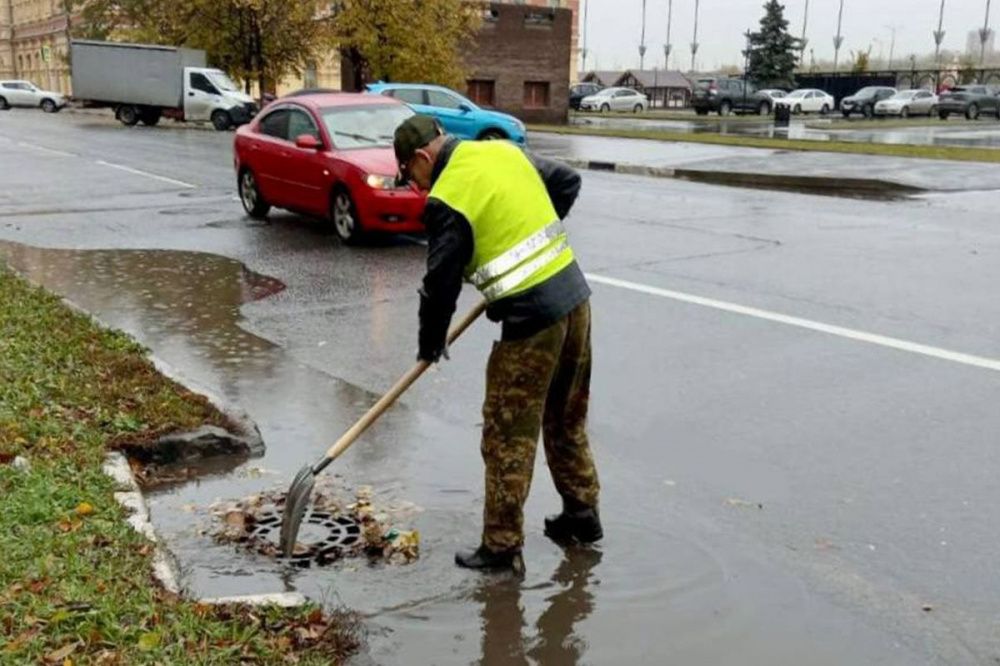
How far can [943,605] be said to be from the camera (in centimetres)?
385

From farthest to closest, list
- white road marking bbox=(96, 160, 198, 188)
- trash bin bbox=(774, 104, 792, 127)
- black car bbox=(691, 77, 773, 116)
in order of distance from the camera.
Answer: black car bbox=(691, 77, 773, 116)
trash bin bbox=(774, 104, 792, 127)
white road marking bbox=(96, 160, 198, 188)

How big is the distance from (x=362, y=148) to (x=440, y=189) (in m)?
8.55

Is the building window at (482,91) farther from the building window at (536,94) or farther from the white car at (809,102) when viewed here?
the white car at (809,102)

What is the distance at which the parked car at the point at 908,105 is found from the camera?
52594 mm

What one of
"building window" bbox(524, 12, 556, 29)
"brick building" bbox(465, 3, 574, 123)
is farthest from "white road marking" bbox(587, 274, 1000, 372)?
"building window" bbox(524, 12, 556, 29)

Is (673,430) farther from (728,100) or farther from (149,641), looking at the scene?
(728,100)

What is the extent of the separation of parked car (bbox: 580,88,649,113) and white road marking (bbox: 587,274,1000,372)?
55.7 metres

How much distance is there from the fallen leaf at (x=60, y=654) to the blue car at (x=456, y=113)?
68.4 ft

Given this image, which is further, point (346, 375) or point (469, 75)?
point (469, 75)

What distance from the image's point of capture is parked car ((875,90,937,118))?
5259 cm

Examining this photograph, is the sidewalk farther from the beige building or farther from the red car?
the beige building

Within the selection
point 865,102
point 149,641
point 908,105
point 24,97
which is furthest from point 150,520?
point 24,97

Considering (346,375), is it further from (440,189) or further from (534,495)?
(440,189)

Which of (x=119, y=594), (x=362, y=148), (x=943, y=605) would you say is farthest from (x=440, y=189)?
(x=362, y=148)
